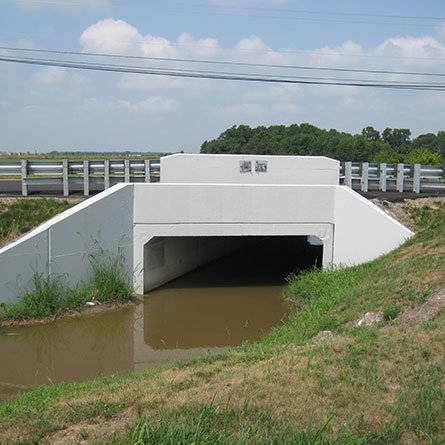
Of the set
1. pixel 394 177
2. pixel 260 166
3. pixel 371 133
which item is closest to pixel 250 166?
pixel 260 166

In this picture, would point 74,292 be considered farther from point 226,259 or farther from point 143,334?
point 226,259

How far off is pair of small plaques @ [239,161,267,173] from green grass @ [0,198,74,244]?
5.06m

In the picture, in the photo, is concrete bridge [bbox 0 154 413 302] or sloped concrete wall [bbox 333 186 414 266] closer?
concrete bridge [bbox 0 154 413 302]

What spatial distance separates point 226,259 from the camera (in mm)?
19453

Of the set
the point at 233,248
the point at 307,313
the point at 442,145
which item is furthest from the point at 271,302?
the point at 442,145

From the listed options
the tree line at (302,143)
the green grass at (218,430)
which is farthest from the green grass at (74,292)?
the tree line at (302,143)

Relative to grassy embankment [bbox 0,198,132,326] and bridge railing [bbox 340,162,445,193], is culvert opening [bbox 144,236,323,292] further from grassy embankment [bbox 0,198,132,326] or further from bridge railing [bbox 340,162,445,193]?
bridge railing [bbox 340,162,445,193]

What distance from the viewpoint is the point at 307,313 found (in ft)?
33.2

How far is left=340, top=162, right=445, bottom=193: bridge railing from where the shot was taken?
17.0m

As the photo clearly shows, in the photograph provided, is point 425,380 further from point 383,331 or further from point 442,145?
point 442,145

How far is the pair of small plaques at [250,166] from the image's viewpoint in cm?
1575

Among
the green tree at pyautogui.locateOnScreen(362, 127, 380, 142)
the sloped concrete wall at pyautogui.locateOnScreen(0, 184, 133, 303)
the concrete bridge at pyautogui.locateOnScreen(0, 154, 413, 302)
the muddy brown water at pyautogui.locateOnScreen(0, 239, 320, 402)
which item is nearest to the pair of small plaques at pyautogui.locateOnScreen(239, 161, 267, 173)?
the concrete bridge at pyautogui.locateOnScreen(0, 154, 413, 302)

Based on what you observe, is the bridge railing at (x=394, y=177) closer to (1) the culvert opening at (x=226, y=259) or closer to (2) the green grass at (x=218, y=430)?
(1) the culvert opening at (x=226, y=259)

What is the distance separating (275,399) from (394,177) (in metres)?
14.1
